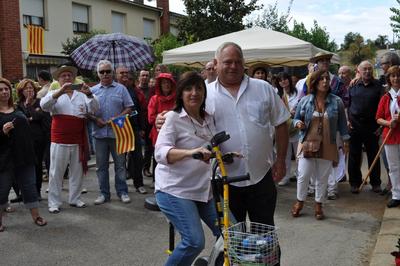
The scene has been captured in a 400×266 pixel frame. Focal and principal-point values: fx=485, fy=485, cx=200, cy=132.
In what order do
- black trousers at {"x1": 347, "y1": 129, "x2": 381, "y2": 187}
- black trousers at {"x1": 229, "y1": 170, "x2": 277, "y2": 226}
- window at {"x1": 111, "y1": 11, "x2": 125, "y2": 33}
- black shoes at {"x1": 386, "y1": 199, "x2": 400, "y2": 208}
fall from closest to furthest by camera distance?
black trousers at {"x1": 229, "y1": 170, "x2": 277, "y2": 226}, black shoes at {"x1": 386, "y1": 199, "x2": 400, "y2": 208}, black trousers at {"x1": 347, "y1": 129, "x2": 381, "y2": 187}, window at {"x1": 111, "y1": 11, "x2": 125, "y2": 33}

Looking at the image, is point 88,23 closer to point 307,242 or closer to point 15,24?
point 15,24

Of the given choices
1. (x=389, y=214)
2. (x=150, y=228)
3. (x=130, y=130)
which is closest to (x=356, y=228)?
(x=389, y=214)

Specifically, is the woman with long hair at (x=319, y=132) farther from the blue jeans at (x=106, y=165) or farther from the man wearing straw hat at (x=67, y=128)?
the man wearing straw hat at (x=67, y=128)

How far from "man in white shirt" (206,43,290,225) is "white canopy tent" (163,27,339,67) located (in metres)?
6.28

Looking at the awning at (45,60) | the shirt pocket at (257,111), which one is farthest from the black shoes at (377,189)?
the awning at (45,60)

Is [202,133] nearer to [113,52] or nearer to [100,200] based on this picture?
[100,200]

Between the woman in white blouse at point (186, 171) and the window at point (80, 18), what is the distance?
19838 millimetres

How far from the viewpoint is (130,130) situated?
23.9 feet

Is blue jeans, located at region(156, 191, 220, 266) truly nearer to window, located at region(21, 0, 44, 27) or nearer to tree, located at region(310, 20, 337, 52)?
window, located at region(21, 0, 44, 27)

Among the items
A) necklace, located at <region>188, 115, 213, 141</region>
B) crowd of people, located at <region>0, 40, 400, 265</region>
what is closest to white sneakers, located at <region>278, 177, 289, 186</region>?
crowd of people, located at <region>0, 40, 400, 265</region>

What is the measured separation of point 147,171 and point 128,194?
57.0 inches

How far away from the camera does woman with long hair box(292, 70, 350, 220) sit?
6.10 m

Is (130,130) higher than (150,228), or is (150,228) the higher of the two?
(130,130)

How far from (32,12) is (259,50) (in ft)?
42.6
